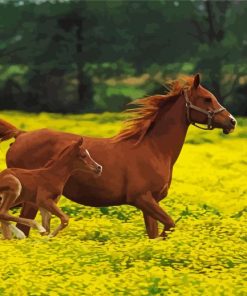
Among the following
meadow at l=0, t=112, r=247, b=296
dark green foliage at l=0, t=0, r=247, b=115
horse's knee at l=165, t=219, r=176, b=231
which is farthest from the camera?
dark green foliage at l=0, t=0, r=247, b=115

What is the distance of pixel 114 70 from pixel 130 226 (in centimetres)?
2663

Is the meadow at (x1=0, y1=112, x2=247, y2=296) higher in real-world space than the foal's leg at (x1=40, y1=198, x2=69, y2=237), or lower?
lower

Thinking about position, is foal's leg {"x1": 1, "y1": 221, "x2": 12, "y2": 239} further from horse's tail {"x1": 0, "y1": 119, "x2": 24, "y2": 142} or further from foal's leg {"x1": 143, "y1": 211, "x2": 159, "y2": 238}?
foal's leg {"x1": 143, "y1": 211, "x2": 159, "y2": 238}

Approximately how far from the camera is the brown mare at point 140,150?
517 inches

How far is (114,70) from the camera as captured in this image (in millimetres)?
41094

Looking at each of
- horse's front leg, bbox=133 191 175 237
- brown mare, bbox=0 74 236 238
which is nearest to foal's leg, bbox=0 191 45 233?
brown mare, bbox=0 74 236 238

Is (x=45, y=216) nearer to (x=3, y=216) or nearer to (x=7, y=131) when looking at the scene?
Result: (x=3, y=216)

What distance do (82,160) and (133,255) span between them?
55.1 inches

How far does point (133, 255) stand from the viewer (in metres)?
12.5

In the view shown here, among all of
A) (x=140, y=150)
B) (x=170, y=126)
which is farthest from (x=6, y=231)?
(x=170, y=126)

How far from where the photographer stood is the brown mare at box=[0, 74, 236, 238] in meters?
13.1

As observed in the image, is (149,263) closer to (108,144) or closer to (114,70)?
(108,144)

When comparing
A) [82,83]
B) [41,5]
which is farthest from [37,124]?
[41,5]

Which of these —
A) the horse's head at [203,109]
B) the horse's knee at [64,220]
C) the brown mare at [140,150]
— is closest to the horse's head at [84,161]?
the brown mare at [140,150]
